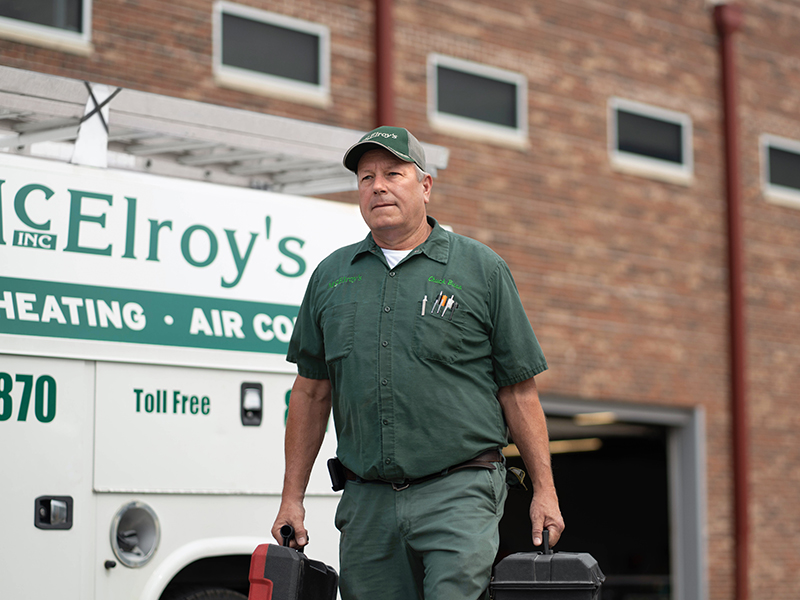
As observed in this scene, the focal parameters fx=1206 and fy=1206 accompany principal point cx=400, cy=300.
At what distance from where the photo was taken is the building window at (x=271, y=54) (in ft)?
36.0

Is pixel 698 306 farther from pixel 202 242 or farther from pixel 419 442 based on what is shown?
pixel 419 442

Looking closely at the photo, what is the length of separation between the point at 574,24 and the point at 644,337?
11.7 feet

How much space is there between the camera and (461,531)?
12.5 ft

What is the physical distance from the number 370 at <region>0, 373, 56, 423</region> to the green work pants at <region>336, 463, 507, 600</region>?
4.93 feet

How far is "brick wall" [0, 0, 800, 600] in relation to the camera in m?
12.0

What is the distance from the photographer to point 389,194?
161 inches

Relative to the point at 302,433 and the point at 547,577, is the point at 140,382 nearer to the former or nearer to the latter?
the point at 302,433

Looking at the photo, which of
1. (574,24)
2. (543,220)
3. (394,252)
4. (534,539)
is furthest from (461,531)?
(574,24)

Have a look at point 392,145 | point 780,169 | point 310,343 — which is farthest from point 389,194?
point 780,169

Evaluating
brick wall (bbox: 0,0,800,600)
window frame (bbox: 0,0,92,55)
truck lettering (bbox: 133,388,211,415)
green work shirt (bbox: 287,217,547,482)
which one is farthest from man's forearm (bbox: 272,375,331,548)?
brick wall (bbox: 0,0,800,600)

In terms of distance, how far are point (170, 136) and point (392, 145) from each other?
2199 millimetres

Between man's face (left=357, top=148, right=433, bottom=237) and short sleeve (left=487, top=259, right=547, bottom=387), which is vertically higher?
man's face (left=357, top=148, right=433, bottom=237)

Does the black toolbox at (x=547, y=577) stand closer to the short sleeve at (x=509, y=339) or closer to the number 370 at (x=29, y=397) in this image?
the short sleeve at (x=509, y=339)

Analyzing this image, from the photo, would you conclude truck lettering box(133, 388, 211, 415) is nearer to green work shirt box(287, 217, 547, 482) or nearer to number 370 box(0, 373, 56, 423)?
number 370 box(0, 373, 56, 423)
